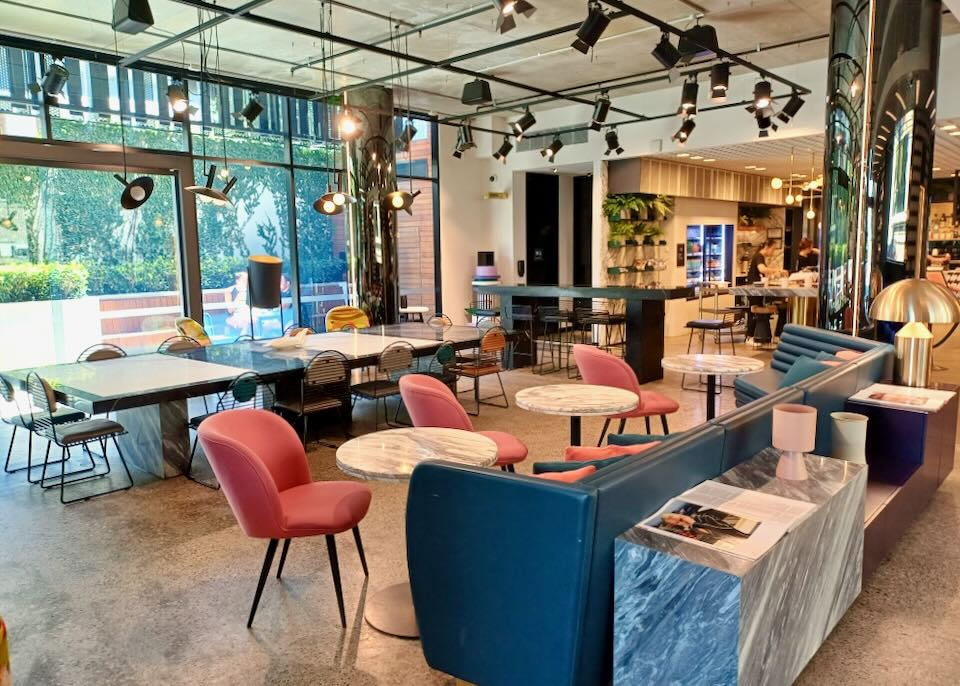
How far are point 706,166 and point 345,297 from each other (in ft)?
21.8

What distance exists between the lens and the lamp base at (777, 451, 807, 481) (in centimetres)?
269

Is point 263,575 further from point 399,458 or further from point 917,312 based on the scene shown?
point 917,312

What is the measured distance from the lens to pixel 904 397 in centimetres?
409

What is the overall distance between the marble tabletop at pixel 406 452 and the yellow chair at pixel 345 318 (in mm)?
5174

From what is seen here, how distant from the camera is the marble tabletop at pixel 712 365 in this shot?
505 cm

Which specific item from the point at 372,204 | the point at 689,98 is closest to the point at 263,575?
the point at 689,98

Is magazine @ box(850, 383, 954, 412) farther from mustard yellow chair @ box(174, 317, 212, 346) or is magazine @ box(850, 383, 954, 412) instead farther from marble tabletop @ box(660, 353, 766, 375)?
mustard yellow chair @ box(174, 317, 212, 346)

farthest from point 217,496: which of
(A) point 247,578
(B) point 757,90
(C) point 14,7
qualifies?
(B) point 757,90

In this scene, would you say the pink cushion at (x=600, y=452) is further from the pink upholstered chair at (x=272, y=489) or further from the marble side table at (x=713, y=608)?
the pink upholstered chair at (x=272, y=489)

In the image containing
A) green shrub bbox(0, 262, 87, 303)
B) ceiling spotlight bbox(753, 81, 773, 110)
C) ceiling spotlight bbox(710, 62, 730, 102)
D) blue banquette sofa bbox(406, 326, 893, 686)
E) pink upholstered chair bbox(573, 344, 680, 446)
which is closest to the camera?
blue banquette sofa bbox(406, 326, 893, 686)

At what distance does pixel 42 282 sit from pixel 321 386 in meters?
4.08

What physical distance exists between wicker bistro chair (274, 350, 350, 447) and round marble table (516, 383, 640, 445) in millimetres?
1832

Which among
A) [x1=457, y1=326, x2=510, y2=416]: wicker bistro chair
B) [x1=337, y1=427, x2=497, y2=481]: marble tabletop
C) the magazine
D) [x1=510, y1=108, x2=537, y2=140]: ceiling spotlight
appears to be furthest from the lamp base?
[x1=510, y1=108, x2=537, y2=140]: ceiling spotlight

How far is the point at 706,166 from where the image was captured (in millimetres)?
12539
